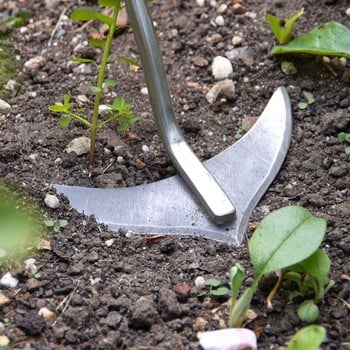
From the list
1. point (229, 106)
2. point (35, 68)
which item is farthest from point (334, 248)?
point (35, 68)

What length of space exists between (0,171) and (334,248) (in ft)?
1.86

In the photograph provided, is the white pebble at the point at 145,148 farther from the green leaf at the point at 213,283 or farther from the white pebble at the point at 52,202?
the green leaf at the point at 213,283

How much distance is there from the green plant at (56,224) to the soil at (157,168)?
0.5 inches

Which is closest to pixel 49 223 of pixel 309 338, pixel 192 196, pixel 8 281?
pixel 8 281

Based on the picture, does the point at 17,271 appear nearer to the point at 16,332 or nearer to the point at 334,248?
the point at 16,332

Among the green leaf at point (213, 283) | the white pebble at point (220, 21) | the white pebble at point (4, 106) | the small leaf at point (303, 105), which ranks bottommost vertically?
the small leaf at point (303, 105)

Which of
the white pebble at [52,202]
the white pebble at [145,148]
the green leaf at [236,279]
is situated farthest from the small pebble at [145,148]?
the green leaf at [236,279]

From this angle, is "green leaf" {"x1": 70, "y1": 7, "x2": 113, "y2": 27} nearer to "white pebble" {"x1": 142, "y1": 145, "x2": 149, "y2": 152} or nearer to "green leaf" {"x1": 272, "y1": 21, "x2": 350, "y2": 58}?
"white pebble" {"x1": 142, "y1": 145, "x2": 149, "y2": 152}

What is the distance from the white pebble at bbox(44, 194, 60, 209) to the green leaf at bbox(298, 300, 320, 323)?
0.44 m

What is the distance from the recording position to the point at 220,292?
1.25m

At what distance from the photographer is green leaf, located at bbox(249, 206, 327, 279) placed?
3.85ft

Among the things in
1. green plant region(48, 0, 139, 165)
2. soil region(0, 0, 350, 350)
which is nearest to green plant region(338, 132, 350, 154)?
soil region(0, 0, 350, 350)

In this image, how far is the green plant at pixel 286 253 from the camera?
116 centimetres

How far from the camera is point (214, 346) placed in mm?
1149
